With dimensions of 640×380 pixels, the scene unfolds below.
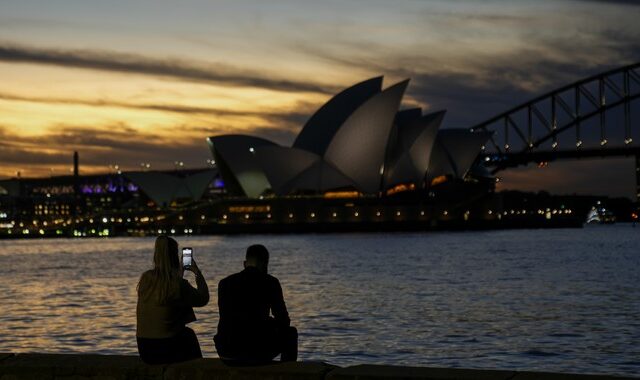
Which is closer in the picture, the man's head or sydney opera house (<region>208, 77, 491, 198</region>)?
the man's head

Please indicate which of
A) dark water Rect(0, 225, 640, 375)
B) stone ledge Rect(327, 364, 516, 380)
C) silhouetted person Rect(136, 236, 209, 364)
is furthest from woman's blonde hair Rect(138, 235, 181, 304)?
dark water Rect(0, 225, 640, 375)

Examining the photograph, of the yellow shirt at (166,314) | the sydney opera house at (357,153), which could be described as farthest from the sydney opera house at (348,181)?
the yellow shirt at (166,314)

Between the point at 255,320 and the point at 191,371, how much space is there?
541mm

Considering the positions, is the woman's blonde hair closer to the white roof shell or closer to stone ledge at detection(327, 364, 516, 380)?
stone ledge at detection(327, 364, 516, 380)

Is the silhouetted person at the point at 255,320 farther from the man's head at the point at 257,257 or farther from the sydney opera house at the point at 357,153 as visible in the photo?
the sydney opera house at the point at 357,153

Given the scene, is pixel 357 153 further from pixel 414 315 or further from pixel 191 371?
pixel 191 371

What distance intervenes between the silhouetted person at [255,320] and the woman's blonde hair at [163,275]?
1.29 feet

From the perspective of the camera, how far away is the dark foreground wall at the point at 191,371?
22.1 feet

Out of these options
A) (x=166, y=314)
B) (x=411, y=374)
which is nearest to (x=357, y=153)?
(x=166, y=314)

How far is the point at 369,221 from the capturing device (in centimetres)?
13475

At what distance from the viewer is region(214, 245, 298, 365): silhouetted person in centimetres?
727

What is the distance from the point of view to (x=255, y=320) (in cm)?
738

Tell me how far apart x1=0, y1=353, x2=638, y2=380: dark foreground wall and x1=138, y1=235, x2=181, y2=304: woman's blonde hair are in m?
0.47

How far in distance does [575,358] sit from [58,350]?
8.52 metres
